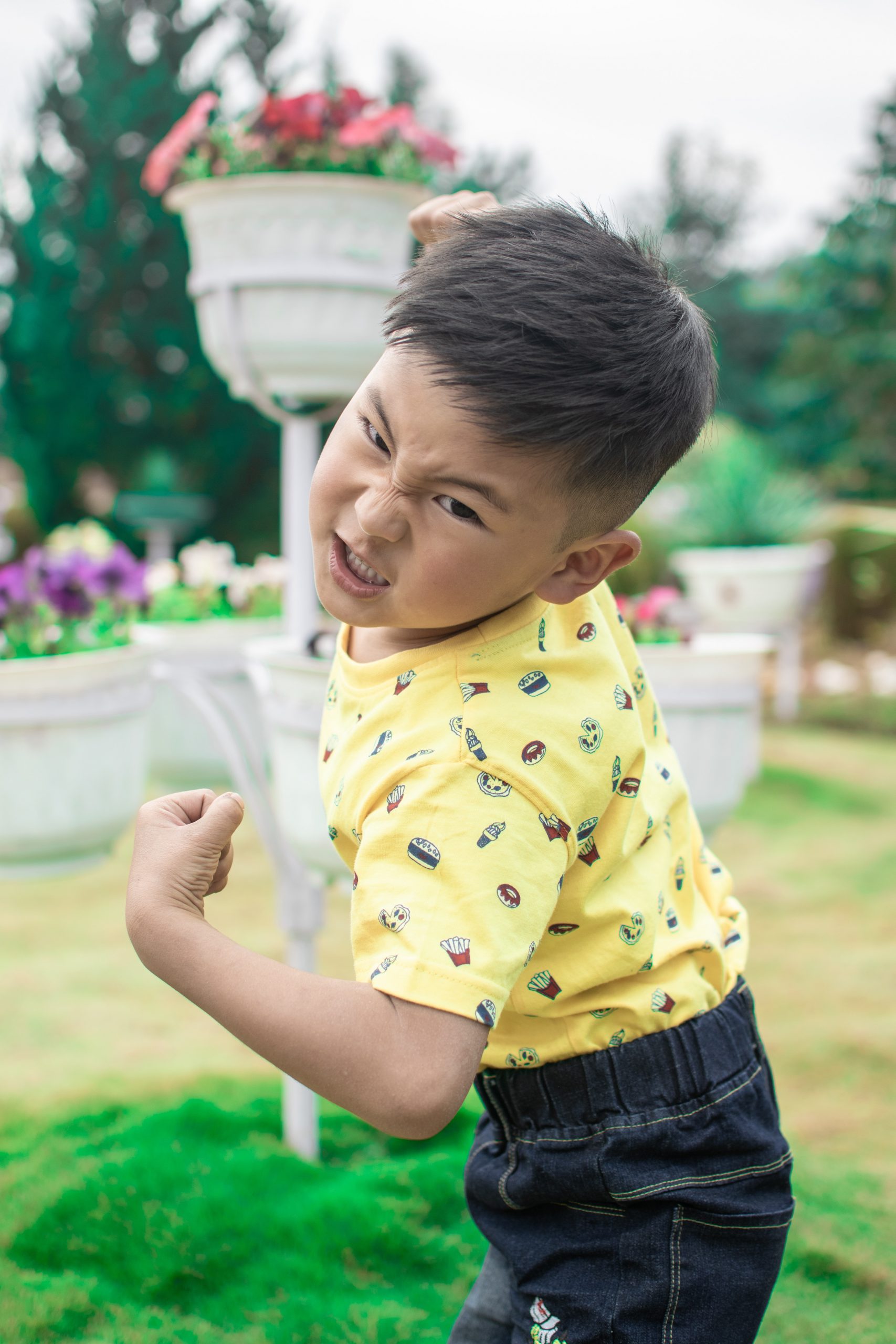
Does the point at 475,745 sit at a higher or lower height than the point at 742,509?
higher

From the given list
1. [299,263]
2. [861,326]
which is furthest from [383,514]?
[861,326]

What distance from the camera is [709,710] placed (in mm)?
1867

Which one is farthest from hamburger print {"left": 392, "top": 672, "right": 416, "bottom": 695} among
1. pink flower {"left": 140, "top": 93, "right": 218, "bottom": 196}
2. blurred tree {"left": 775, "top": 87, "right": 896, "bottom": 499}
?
blurred tree {"left": 775, "top": 87, "right": 896, "bottom": 499}

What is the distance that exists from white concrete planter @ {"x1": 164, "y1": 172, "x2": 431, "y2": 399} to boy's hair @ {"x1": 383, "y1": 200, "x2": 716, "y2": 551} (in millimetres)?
959

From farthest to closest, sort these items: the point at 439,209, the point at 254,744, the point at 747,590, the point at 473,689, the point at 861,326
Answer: the point at 861,326, the point at 747,590, the point at 254,744, the point at 439,209, the point at 473,689

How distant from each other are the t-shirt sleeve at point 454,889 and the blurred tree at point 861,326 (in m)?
12.6

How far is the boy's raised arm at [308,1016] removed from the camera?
2.54 ft

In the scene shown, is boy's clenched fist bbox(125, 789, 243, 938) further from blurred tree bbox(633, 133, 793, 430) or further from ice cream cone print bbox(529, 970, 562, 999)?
blurred tree bbox(633, 133, 793, 430)

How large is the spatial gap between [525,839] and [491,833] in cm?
3

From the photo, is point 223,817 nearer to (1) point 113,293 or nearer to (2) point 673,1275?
(2) point 673,1275

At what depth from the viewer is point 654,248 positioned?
0.98m

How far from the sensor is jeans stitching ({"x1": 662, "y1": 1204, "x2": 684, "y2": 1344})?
38.9 inches

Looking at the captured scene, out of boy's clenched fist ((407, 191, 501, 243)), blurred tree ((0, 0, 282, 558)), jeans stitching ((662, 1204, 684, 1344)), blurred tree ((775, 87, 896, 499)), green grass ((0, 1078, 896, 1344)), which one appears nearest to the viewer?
jeans stitching ((662, 1204, 684, 1344))

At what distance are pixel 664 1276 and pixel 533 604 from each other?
23.5 inches
